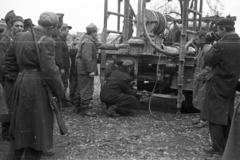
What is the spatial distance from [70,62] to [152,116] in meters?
2.85

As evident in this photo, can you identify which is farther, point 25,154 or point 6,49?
point 6,49

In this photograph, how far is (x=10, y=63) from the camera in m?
4.12

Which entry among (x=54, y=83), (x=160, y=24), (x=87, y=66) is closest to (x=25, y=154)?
(x=54, y=83)

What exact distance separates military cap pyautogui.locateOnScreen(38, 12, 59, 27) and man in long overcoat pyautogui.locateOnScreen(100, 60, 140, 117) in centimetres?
356

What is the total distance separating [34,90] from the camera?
3596 mm

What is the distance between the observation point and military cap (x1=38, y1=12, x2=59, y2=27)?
3670 millimetres

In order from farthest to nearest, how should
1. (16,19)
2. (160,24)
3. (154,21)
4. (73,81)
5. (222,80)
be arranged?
(73,81)
(160,24)
(154,21)
(16,19)
(222,80)

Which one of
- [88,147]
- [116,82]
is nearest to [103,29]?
[116,82]

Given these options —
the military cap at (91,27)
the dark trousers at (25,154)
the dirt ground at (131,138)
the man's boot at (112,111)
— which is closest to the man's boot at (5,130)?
the dirt ground at (131,138)

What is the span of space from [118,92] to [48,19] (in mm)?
3734

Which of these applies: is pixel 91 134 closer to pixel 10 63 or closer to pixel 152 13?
pixel 10 63

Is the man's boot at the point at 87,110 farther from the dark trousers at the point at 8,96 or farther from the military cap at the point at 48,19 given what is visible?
the military cap at the point at 48,19

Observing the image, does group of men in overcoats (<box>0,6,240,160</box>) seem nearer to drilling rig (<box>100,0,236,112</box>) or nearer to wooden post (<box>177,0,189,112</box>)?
drilling rig (<box>100,0,236,112</box>)

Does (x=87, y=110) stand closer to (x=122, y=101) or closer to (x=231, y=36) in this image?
(x=122, y=101)
